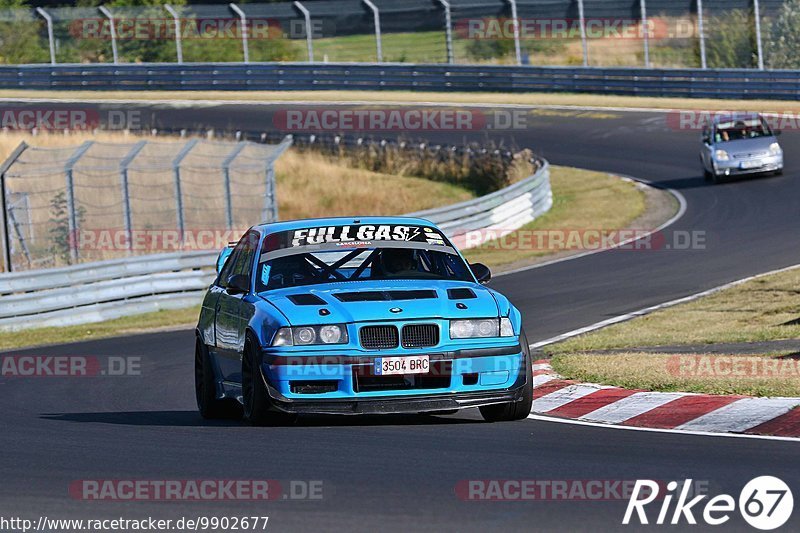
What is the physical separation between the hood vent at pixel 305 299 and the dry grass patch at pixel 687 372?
286 cm

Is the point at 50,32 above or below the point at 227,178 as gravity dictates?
above

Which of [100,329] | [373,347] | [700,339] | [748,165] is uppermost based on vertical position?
[373,347]

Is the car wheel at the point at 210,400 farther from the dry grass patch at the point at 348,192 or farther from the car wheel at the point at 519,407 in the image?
the dry grass patch at the point at 348,192

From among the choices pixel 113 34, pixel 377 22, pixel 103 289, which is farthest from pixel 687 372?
pixel 113 34

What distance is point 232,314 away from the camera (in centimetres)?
988

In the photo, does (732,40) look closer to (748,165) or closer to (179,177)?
(748,165)

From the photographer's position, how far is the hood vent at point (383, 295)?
8.92m

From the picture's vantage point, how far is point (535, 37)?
46.6 meters

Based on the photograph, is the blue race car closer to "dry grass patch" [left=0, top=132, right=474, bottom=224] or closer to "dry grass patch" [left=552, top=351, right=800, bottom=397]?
"dry grass patch" [left=552, top=351, right=800, bottom=397]

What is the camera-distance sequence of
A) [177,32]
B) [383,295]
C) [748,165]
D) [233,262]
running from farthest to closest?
[177,32]
[748,165]
[233,262]
[383,295]

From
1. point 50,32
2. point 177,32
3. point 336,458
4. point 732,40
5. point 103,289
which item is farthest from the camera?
point 50,32

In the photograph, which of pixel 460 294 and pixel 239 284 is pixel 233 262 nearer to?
pixel 239 284

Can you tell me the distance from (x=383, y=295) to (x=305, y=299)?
0.52 metres

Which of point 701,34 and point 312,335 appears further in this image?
point 701,34
